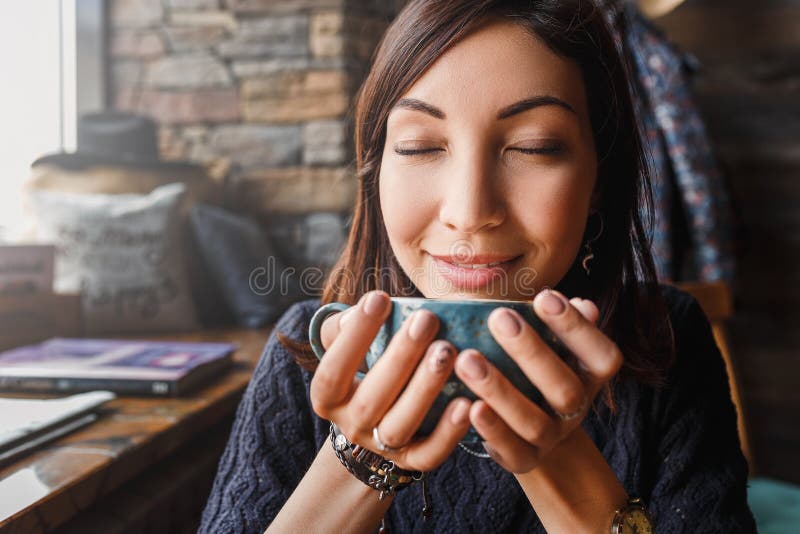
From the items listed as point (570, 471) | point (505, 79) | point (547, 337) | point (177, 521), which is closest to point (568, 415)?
point (547, 337)

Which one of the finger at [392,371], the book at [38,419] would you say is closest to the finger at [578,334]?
the finger at [392,371]

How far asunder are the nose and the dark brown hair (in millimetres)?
169

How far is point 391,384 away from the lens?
0.58m

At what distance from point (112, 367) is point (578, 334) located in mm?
1054

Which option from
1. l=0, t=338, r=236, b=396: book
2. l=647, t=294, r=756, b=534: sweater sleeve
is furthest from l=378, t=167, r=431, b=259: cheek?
l=0, t=338, r=236, b=396: book

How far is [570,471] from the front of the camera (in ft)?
2.47

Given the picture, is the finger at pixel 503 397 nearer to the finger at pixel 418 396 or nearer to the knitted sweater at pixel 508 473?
the finger at pixel 418 396

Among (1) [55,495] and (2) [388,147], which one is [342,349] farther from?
(1) [55,495]

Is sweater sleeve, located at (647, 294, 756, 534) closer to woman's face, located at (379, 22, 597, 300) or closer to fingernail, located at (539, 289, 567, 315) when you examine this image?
woman's face, located at (379, 22, 597, 300)

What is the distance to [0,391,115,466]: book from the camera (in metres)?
0.92

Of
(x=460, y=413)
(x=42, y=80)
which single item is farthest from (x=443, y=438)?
(x=42, y=80)

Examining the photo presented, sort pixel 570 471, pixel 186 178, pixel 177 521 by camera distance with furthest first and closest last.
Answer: pixel 186 178
pixel 177 521
pixel 570 471

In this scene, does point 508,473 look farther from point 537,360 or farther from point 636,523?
point 537,360

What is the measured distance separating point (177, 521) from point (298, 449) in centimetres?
47
